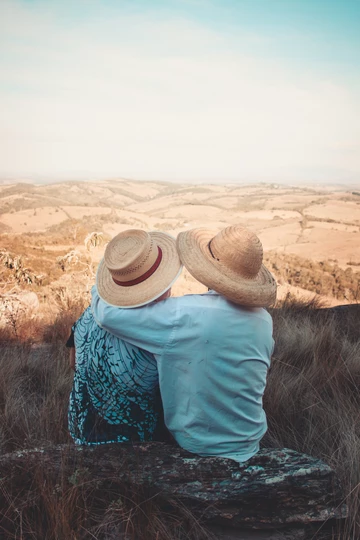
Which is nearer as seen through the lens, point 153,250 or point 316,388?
point 153,250

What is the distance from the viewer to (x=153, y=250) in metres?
1.79

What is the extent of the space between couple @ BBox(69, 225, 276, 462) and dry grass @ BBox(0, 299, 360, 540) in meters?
0.31

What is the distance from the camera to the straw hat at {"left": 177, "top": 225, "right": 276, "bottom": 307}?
160cm

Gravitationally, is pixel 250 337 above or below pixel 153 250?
below

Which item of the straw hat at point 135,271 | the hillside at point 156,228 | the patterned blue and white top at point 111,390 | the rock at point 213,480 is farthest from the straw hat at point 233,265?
the hillside at point 156,228

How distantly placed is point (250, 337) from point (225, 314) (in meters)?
0.16

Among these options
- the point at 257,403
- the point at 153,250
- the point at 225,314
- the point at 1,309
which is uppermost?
the point at 153,250

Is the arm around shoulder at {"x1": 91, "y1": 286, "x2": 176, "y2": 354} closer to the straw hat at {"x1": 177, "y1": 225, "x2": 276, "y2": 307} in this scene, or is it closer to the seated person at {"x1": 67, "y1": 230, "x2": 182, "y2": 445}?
the seated person at {"x1": 67, "y1": 230, "x2": 182, "y2": 445}

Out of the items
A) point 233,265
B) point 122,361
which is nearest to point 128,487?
point 122,361

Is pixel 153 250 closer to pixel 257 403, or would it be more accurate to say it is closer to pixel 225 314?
pixel 225 314

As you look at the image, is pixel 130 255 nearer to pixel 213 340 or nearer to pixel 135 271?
pixel 135 271

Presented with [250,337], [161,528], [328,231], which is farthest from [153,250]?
[328,231]

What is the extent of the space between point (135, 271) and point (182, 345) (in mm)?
401

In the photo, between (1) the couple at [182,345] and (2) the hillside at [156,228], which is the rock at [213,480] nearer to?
(1) the couple at [182,345]
